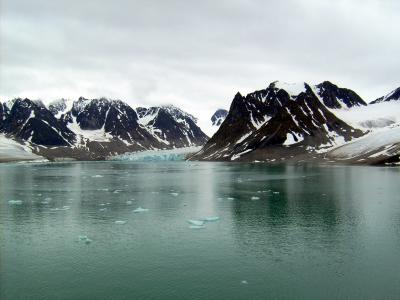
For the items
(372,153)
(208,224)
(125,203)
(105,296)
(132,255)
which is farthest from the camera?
(372,153)

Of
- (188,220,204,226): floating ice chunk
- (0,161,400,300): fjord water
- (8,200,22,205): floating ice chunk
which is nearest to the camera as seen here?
(0,161,400,300): fjord water

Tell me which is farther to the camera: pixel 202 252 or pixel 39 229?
pixel 39 229

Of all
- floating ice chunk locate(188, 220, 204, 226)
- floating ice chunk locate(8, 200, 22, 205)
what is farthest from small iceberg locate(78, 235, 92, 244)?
floating ice chunk locate(8, 200, 22, 205)

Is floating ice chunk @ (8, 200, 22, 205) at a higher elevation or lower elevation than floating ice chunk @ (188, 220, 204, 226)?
higher

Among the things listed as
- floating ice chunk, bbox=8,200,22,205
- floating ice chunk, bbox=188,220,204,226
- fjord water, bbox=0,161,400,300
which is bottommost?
fjord water, bbox=0,161,400,300

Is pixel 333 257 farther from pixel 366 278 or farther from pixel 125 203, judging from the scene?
pixel 125 203

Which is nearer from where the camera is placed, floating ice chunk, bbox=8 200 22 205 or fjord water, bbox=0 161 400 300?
fjord water, bbox=0 161 400 300

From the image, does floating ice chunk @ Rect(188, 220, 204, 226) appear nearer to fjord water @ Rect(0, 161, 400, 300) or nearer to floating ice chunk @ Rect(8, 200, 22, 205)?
fjord water @ Rect(0, 161, 400, 300)

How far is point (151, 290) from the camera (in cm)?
2498

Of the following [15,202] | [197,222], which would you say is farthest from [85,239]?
[15,202]

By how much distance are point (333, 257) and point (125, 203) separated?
34479 millimetres

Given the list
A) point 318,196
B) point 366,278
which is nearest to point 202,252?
point 366,278

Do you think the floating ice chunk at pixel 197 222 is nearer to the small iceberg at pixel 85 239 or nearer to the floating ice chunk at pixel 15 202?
the small iceberg at pixel 85 239

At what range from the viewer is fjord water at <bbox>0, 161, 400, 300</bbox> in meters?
25.3
